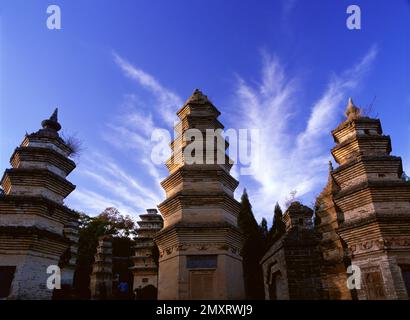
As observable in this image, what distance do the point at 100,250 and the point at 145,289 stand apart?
524 centimetres

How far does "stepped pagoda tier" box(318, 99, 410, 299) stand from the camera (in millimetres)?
10672

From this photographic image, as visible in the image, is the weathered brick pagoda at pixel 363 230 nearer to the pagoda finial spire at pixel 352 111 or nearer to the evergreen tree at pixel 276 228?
the pagoda finial spire at pixel 352 111

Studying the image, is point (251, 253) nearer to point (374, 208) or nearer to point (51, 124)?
point (374, 208)

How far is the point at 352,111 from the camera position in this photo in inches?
595

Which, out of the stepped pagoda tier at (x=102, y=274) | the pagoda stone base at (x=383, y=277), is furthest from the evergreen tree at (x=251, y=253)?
the pagoda stone base at (x=383, y=277)

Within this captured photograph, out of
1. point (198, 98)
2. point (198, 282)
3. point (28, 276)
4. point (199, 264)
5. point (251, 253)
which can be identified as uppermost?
point (198, 98)

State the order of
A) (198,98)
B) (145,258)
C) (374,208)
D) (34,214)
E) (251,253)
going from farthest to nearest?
(145,258) < (251,253) < (198,98) < (34,214) < (374,208)

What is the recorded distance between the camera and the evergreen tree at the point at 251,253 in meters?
26.3

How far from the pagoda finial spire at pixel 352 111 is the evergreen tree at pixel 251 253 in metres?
15.7

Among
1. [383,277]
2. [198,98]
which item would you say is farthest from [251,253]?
[383,277]

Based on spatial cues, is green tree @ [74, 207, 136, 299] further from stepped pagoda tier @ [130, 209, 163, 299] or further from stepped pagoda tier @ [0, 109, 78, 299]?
stepped pagoda tier @ [0, 109, 78, 299]

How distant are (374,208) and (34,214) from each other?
12.7 metres
